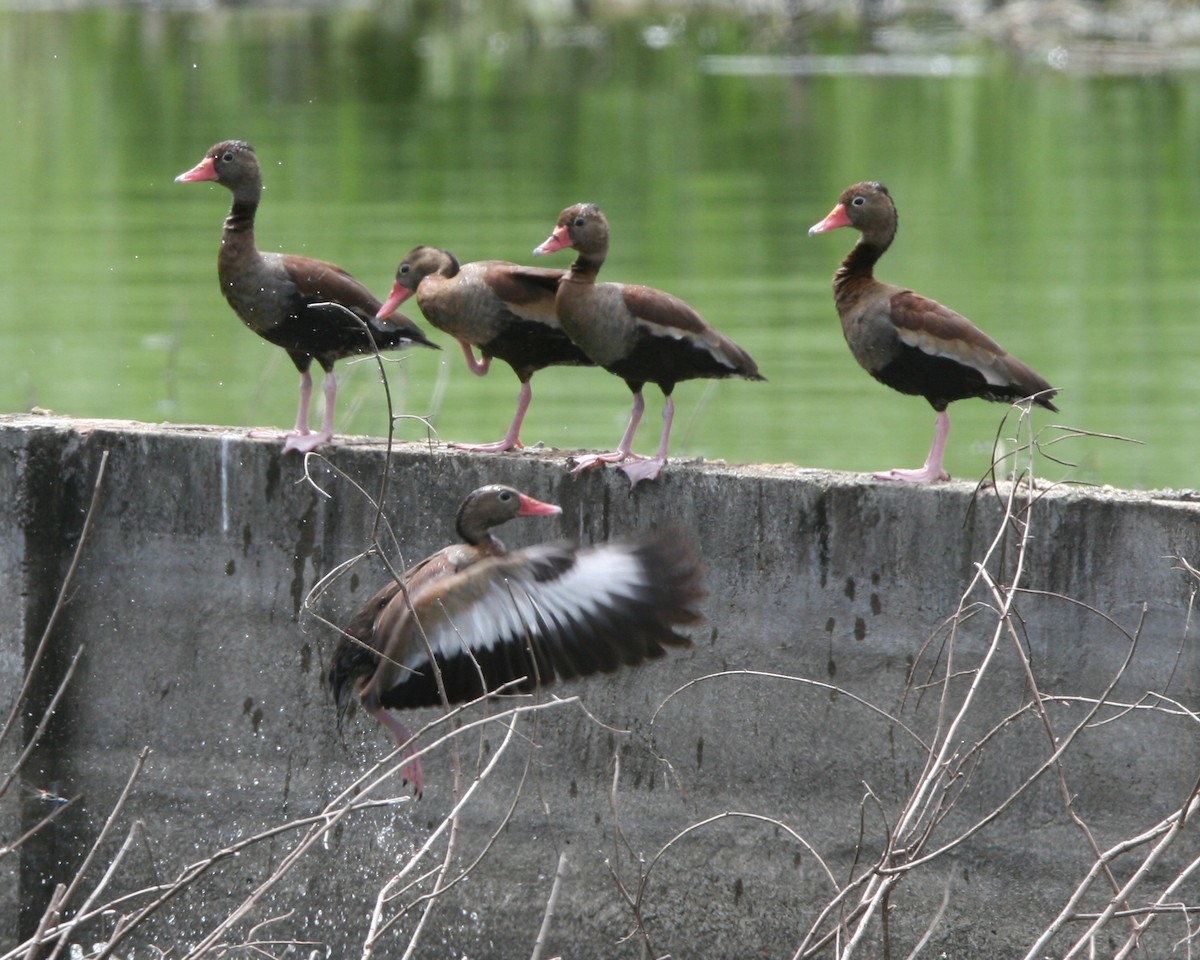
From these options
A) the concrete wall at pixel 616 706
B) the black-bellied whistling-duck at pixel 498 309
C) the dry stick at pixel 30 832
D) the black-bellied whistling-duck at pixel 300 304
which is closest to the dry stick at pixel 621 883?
the concrete wall at pixel 616 706

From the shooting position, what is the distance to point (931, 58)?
136 ft

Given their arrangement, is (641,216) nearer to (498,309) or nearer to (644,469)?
(498,309)

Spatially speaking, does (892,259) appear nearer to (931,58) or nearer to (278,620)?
(278,620)

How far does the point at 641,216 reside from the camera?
2214cm

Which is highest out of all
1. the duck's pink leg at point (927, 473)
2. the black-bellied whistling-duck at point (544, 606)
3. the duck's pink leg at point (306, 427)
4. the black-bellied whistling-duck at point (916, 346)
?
the black-bellied whistling-duck at point (916, 346)

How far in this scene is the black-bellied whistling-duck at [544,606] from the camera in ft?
16.0

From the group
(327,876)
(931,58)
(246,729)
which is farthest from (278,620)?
(931,58)

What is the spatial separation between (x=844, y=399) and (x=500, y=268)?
8.28 meters

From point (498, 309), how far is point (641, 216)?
637 inches

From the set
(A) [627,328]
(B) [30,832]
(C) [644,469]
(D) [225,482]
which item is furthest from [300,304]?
(B) [30,832]

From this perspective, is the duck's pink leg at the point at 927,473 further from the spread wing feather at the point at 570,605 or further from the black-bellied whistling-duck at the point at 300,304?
the black-bellied whistling-duck at the point at 300,304

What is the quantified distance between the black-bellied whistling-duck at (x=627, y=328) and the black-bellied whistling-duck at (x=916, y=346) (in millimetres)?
399

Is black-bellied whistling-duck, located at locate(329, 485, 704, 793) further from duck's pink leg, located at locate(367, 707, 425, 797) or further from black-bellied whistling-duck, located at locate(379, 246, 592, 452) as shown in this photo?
black-bellied whistling-duck, located at locate(379, 246, 592, 452)

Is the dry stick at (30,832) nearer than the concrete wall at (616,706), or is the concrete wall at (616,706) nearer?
the dry stick at (30,832)
